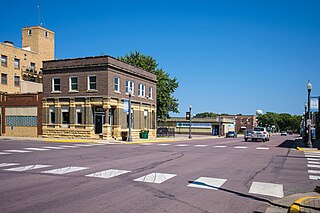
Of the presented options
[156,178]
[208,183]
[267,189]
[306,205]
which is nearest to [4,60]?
[156,178]

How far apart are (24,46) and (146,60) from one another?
26065 millimetres

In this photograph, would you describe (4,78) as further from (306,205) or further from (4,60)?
(306,205)

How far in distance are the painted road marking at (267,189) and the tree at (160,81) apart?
46.7 m

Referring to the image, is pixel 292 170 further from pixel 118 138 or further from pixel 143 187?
pixel 118 138

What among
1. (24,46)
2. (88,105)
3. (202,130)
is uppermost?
(24,46)

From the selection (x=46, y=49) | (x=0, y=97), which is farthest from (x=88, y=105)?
(x=46, y=49)

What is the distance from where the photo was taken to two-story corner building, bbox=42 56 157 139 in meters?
35.1

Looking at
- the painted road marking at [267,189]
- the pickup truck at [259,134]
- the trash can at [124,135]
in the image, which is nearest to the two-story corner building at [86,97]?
the trash can at [124,135]

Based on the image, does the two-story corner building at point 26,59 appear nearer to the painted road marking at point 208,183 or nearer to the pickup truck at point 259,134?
the pickup truck at point 259,134

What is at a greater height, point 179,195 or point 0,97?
point 0,97

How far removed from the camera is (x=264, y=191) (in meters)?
8.55

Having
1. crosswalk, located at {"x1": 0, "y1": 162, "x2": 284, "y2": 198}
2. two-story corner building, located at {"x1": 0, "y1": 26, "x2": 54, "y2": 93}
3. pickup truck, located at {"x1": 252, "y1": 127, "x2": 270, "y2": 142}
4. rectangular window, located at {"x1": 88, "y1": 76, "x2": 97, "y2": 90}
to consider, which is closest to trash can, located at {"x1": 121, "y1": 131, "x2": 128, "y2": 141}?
rectangular window, located at {"x1": 88, "y1": 76, "x2": 97, "y2": 90}

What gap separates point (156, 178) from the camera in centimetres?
1030

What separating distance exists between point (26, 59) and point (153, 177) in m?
54.6
